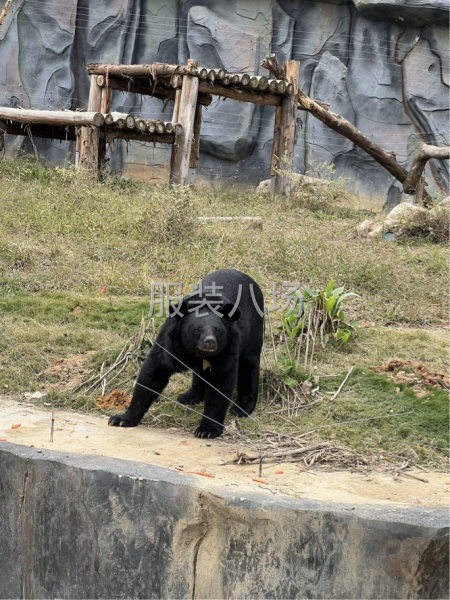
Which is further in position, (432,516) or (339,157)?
(339,157)

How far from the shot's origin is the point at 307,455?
4.54m

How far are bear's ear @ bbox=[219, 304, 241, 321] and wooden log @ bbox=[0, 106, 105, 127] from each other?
719 centimetres

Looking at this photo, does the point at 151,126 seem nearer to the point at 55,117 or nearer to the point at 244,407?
the point at 55,117

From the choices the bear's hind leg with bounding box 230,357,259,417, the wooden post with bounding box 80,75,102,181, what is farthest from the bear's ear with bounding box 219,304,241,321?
the wooden post with bounding box 80,75,102,181

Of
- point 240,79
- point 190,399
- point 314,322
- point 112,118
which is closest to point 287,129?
point 240,79

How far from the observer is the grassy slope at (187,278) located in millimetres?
5457

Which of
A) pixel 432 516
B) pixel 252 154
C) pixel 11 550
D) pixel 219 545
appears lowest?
pixel 11 550

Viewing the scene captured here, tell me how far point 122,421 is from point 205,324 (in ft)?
2.55

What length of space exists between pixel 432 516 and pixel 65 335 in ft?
12.5

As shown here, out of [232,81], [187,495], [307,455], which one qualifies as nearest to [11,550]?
[187,495]

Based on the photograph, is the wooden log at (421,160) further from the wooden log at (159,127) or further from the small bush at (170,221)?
the small bush at (170,221)

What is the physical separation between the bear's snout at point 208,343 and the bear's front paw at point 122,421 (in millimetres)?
653

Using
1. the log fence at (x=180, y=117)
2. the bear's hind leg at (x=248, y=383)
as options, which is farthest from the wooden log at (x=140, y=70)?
the bear's hind leg at (x=248, y=383)

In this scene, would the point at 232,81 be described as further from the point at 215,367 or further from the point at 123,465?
the point at 123,465
